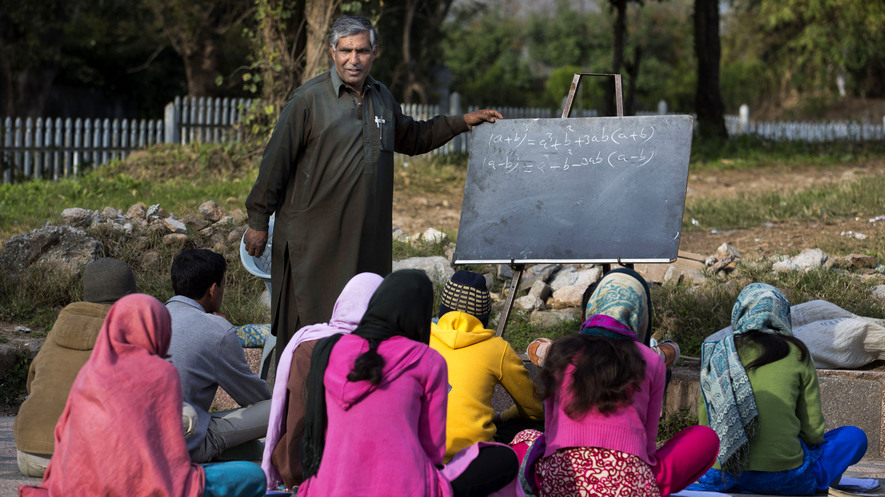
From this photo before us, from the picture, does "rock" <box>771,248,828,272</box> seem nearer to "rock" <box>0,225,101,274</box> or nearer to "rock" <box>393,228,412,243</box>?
"rock" <box>393,228,412,243</box>

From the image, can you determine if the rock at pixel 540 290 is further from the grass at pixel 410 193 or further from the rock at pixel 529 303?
the grass at pixel 410 193

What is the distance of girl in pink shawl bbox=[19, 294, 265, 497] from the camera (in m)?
2.95

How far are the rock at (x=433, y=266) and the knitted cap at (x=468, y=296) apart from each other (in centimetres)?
295

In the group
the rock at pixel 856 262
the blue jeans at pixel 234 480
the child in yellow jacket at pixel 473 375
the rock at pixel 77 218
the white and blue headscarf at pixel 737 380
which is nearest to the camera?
the blue jeans at pixel 234 480

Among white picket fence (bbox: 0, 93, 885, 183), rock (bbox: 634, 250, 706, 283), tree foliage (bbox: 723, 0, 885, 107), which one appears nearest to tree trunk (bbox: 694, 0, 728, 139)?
white picket fence (bbox: 0, 93, 885, 183)

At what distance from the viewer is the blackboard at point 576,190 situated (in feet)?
17.4

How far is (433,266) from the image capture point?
7332 mm

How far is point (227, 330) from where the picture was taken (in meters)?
3.88

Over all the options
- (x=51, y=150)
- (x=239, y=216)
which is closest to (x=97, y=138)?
(x=51, y=150)

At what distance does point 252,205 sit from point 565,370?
6.12 ft

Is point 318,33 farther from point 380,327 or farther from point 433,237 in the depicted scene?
point 380,327

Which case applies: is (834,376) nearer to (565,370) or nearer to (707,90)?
(565,370)

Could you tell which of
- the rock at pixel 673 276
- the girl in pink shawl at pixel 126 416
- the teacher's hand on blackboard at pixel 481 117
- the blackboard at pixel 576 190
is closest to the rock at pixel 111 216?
the blackboard at pixel 576 190

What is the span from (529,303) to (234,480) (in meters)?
3.90
